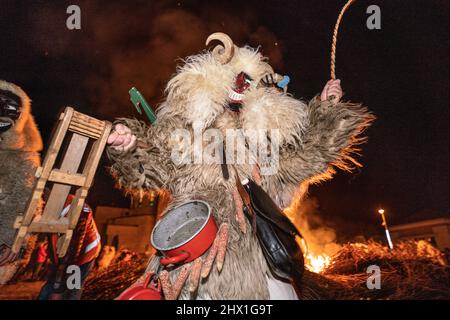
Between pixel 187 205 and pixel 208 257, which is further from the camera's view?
pixel 187 205

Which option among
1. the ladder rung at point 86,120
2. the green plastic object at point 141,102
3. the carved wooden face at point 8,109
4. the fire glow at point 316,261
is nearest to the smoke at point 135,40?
the carved wooden face at point 8,109

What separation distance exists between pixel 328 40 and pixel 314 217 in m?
3.20

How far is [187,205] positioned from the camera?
1.13 meters

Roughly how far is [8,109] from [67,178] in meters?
1.22

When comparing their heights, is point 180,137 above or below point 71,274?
above

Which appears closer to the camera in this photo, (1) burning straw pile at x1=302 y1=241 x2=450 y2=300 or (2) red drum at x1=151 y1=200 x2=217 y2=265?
(2) red drum at x1=151 y1=200 x2=217 y2=265

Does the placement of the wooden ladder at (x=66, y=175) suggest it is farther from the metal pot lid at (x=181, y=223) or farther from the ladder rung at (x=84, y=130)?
the metal pot lid at (x=181, y=223)

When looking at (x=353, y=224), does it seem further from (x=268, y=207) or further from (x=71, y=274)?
(x=71, y=274)

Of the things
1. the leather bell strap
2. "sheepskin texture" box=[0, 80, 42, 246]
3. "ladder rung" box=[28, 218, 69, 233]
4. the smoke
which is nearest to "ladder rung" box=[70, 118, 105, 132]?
"ladder rung" box=[28, 218, 69, 233]

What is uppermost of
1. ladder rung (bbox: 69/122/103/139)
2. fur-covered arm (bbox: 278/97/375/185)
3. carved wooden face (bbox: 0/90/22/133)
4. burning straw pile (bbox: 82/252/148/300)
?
carved wooden face (bbox: 0/90/22/133)

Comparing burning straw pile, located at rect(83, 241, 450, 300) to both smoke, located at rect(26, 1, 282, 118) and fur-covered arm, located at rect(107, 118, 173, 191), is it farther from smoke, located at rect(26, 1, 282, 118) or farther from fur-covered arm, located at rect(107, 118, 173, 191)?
smoke, located at rect(26, 1, 282, 118)

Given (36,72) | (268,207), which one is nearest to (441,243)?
(268,207)

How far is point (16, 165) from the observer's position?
167 centimetres

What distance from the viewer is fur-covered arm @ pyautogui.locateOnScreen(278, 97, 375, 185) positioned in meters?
1.27
